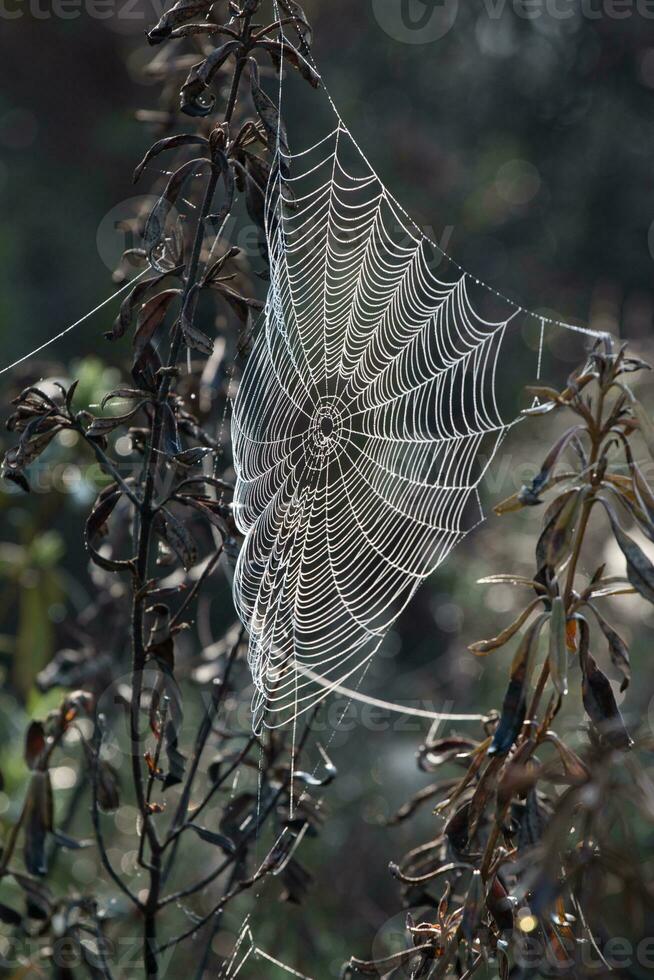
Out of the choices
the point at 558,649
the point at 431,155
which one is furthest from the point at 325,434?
the point at 431,155

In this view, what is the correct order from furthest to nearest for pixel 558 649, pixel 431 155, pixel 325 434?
pixel 431 155 < pixel 325 434 < pixel 558 649

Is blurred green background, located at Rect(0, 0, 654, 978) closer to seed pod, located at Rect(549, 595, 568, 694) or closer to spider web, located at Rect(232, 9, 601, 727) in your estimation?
spider web, located at Rect(232, 9, 601, 727)

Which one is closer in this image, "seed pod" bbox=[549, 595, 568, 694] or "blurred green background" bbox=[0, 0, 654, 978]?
"seed pod" bbox=[549, 595, 568, 694]

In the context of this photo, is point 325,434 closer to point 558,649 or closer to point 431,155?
point 558,649

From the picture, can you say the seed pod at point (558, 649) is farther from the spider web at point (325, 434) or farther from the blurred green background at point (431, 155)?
the blurred green background at point (431, 155)

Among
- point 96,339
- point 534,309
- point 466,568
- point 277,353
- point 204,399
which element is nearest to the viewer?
point 204,399

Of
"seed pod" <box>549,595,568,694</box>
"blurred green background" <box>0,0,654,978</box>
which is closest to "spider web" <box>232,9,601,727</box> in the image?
"seed pod" <box>549,595,568,694</box>

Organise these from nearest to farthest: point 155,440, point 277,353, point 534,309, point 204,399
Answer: point 155,440 → point 204,399 → point 277,353 → point 534,309

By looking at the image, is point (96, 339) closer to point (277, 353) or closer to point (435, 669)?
point (435, 669)

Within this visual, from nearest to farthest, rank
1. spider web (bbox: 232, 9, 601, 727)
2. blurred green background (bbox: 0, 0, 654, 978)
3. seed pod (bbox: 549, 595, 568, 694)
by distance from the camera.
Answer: seed pod (bbox: 549, 595, 568, 694)
spider web (bbox: 232, 9, 601, 727)
blurred green background (bbox: 0, 0, 654, 978)

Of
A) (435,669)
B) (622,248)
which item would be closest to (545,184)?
(622,248)

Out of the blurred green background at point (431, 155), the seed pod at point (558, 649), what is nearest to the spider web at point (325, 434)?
the seed pod at point (558, 649)
